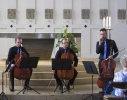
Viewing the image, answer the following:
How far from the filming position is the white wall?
14062 millimetres

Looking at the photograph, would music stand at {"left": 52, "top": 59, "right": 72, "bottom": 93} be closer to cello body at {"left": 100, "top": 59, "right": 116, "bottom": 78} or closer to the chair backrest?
cello body at {"left": 100, "top": 59, "right": 116, "bottom": 78}

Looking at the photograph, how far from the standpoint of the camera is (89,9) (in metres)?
14.4

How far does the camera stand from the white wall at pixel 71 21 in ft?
46.1

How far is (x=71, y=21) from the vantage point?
14.2 metres

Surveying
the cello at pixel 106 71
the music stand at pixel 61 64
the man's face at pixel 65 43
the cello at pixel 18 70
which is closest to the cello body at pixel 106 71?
the cello at pixel 106 71

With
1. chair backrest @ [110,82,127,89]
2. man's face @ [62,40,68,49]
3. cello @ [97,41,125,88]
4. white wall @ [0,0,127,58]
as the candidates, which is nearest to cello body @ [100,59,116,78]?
cello @ [97,41,125,88]

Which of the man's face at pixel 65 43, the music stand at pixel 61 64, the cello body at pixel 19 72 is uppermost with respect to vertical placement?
the man's face at pixel 65 43

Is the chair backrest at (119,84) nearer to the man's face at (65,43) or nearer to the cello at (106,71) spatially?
the cello at (106,71)

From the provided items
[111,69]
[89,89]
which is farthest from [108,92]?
[89,89]

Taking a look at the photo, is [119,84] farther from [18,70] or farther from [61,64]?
[18,70]

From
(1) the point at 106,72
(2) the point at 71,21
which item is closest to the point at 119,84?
(1) the point at 106,72

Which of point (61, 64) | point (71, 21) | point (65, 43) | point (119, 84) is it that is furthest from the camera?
point (71, 21)

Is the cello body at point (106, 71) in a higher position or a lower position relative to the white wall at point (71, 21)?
lower

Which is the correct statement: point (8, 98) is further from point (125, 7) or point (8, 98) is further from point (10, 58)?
point (125, 7)
